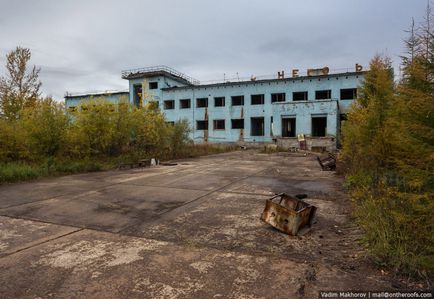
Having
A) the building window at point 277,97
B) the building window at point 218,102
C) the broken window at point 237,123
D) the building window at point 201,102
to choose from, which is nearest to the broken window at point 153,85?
the building window at point 201,102

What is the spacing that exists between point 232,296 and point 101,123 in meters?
11.8

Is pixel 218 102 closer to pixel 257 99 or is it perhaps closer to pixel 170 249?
pixel 257 99

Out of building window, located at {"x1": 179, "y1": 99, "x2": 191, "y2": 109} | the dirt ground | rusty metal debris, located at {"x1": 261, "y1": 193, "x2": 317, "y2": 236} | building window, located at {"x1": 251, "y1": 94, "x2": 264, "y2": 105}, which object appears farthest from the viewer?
building window, located at {"x1": 179, "y1": 99, "x2": 191, "y2": 109}

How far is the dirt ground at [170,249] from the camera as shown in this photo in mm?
2961

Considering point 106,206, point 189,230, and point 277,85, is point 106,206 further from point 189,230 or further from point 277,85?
point 277,85

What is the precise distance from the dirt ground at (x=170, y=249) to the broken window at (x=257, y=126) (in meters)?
27.2

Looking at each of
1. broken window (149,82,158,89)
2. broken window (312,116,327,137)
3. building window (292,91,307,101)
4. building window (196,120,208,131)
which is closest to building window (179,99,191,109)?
building window (196,120,208,131)

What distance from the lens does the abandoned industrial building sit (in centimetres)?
2806

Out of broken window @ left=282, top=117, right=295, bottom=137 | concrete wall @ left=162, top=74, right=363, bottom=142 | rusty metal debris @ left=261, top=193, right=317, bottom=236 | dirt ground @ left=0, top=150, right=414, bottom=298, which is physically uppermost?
concrete wall @ left=162, top=74, right=363, bottom=142

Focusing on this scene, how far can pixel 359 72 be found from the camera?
96.2 ft

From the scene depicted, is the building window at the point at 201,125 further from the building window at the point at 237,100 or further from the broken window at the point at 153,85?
the broken window at the point at 153,85

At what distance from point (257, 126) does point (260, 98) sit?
10.8 feet

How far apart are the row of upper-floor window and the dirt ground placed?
25951 millimetres

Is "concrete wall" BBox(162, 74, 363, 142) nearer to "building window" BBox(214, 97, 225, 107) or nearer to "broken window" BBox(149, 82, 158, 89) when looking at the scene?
"building window" BBox(214, 97, 225, 107)
